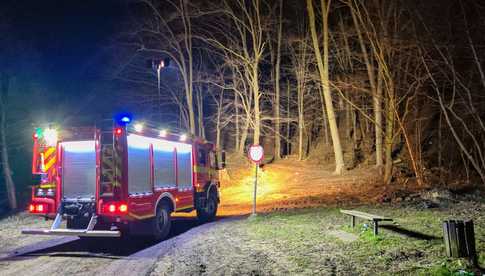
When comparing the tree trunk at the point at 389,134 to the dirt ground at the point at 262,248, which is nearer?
the dirt ground at the point at 262,248

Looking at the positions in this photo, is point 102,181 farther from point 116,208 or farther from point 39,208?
point 39,208

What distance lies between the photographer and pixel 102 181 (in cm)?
965

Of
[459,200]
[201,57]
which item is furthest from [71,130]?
[201,57]

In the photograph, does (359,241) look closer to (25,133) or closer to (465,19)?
(465,19)

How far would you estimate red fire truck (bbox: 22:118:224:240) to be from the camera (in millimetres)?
9453

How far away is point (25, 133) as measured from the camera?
1064 inches

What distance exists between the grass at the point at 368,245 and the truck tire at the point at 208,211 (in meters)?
2.43

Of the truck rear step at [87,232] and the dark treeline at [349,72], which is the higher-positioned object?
the dark treeline at [349,72]

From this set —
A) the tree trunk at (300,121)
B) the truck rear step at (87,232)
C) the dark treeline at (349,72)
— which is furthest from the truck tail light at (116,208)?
the tree trunk at (300,121)

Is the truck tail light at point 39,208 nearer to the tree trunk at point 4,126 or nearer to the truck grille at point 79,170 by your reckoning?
the truck grille at point 79,170

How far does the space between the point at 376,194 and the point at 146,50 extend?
22.6m

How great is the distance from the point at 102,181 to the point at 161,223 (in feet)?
7.14

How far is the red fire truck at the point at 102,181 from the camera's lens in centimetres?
945

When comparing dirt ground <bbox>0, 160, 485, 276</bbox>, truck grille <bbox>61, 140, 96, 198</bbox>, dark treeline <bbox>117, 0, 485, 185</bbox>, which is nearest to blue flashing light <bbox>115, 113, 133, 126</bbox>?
truck grille <bbox>61, 140, 96, 198</bbox>
